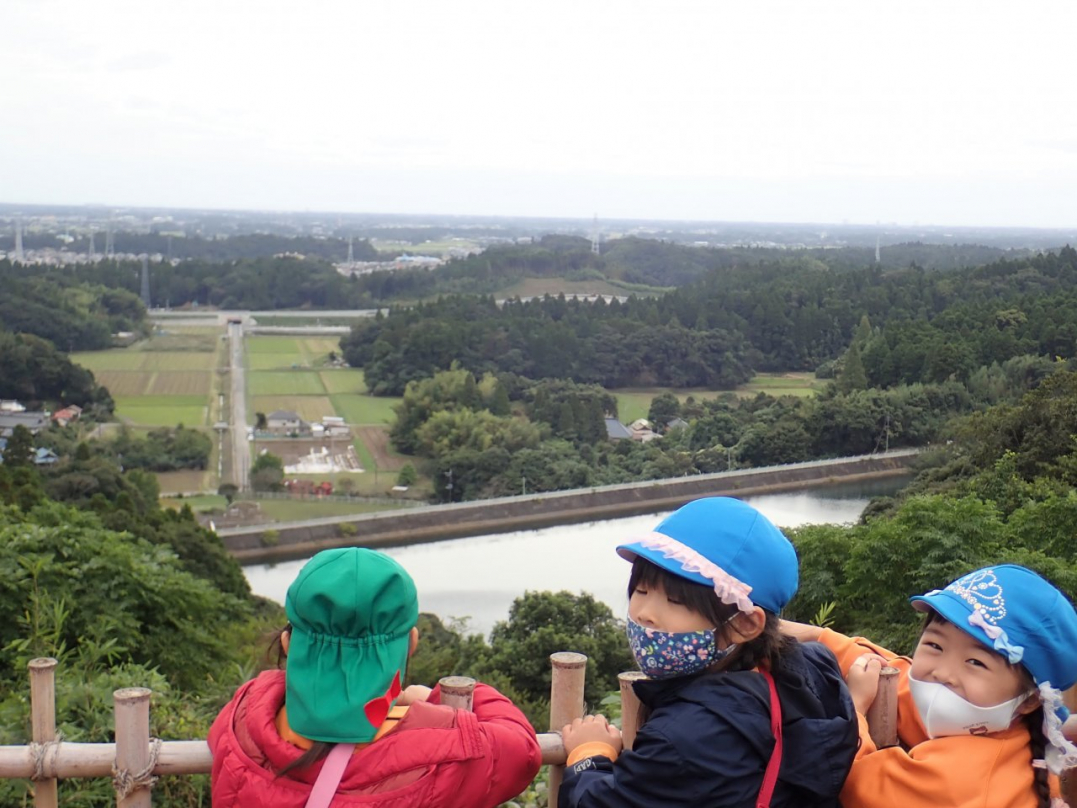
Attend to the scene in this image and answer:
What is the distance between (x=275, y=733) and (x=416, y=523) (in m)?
20.4

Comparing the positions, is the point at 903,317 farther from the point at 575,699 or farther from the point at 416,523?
the point at 575,699

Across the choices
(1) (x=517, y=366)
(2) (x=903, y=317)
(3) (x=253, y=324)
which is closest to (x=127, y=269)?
(3) (x=253, y=324)

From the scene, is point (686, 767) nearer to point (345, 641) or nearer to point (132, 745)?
point (345, 641)

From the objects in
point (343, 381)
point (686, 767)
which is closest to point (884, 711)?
point (686, 767)

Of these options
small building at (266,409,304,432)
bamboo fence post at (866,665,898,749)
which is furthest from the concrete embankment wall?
bamboo fence post at (866,665,898,749)

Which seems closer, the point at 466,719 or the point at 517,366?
the point at 466,719

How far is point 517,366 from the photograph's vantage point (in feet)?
135

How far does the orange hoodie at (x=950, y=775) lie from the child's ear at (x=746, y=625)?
0.70 ft

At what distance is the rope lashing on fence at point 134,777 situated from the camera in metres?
1.48

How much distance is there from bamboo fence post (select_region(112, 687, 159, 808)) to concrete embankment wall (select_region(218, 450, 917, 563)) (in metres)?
17.8

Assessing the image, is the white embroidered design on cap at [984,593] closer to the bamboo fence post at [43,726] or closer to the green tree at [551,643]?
the bamboo fence post at [43,726]

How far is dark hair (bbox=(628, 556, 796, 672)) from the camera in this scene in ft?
4.35

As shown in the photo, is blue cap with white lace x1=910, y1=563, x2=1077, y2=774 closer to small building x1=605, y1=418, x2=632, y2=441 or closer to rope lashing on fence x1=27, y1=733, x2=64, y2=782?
rope lashing on fence x1=27, y1=733, x2=64, y2=782

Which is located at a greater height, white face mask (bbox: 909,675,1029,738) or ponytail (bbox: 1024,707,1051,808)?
white face mask (bbox: 909,675,1029,738)
